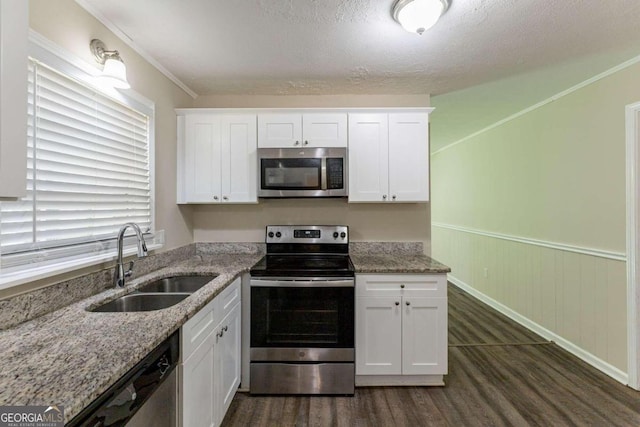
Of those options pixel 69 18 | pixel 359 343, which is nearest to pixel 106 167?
pixel 69 18

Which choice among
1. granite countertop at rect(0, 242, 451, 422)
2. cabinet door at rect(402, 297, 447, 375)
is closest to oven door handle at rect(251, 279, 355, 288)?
granite countertop at rect(0, 242, 451, 422)

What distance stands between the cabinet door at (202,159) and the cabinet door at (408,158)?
1.56m

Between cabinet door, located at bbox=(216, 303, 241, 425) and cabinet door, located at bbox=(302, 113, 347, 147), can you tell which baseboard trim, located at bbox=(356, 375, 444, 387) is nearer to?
cabinet door, located at bbox=(216, 303, 241, 425)

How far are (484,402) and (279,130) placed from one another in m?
2.63

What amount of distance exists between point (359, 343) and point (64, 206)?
203 centimetres

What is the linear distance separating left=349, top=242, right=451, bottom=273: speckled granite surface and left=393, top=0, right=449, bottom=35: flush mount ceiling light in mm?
1573

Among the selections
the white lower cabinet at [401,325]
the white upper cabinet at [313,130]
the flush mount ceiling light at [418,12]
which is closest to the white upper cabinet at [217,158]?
the white upper cabinet at [313,130]

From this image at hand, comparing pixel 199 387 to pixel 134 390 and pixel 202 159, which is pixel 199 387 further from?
pixel 202 159

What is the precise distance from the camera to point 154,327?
3.67 ft

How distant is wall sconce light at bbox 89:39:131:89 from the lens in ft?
5.01

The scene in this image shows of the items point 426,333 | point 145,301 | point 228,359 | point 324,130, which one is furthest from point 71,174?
point 426,333

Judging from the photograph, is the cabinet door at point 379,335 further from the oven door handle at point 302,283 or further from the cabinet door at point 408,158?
the cabinet door at point 408,158

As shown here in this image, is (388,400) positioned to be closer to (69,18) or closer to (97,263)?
(97,263)

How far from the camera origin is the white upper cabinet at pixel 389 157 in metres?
2.51
